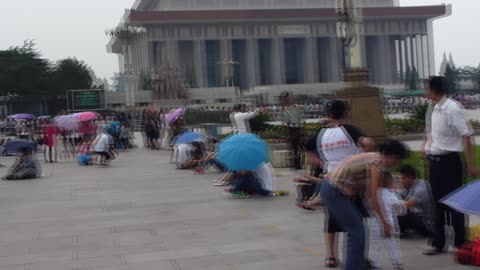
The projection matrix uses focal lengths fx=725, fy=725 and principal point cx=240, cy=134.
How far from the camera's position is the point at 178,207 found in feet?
40.5

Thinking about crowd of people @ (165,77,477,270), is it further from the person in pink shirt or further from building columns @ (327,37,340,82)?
building columns @ (327,37,340,82)

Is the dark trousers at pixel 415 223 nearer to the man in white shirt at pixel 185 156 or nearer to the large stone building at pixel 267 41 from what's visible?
the man in white shirt at pixel 185 156

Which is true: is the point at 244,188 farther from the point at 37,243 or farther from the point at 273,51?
the point at 273,51

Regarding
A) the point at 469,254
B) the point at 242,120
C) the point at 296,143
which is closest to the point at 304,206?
the point at 469,254

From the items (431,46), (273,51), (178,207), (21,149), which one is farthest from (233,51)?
(178,207)

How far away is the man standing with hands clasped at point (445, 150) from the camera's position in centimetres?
734

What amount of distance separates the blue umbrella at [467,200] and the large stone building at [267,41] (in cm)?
8556

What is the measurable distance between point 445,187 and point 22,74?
242 feet

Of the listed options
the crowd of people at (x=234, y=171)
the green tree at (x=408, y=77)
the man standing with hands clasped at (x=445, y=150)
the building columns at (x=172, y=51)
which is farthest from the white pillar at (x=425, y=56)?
the man standing with hands clasped at (x=445, y=150)

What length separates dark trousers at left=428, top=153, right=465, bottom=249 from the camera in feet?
24.5

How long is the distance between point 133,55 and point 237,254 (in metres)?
99.6

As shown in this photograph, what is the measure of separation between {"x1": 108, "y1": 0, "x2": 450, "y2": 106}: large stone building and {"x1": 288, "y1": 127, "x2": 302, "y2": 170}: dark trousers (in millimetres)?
74312

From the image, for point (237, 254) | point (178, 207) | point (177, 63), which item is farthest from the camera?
point (177, 63)

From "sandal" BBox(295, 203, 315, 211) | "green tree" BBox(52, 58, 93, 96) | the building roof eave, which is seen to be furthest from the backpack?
the building roof eave
